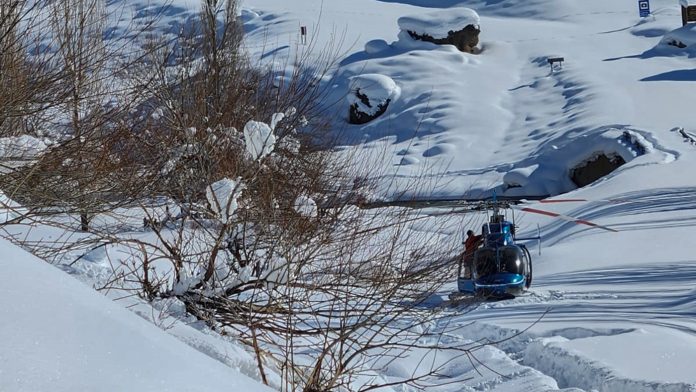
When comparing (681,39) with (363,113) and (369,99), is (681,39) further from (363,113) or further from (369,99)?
(363,113)

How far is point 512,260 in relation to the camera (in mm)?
15344

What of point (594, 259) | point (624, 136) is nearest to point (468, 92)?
A: point (624, 136)

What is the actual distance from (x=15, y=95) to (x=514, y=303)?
8.80 metres

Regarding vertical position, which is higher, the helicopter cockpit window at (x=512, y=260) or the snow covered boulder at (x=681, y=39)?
the helicopter cockpit window at (x=512, y=260)

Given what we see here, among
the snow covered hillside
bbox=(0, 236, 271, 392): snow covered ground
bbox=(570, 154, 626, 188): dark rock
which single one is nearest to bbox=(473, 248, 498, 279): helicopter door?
the snow covered hillside

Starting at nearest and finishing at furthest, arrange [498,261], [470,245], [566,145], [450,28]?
[470,245] < [498,261] < [566,145] < [450,28]

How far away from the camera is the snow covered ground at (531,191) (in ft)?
9.87

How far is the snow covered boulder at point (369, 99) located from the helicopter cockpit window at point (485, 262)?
1250 inches

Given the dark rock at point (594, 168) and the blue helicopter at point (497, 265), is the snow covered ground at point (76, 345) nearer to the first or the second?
the blue helicopter at point (497, 265)

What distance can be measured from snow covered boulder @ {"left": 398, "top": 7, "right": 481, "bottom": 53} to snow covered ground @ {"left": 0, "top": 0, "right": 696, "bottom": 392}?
0.97 metres

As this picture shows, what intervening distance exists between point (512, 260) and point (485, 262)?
1.63 ft

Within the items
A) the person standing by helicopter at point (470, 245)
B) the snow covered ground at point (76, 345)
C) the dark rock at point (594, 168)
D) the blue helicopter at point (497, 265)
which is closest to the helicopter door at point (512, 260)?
the blue helicopter at point (497, 265)

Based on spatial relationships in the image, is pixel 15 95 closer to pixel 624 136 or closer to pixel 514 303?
pixel 514 303

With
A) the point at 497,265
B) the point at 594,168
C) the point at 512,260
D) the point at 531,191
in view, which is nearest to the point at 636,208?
the point at 531,191
